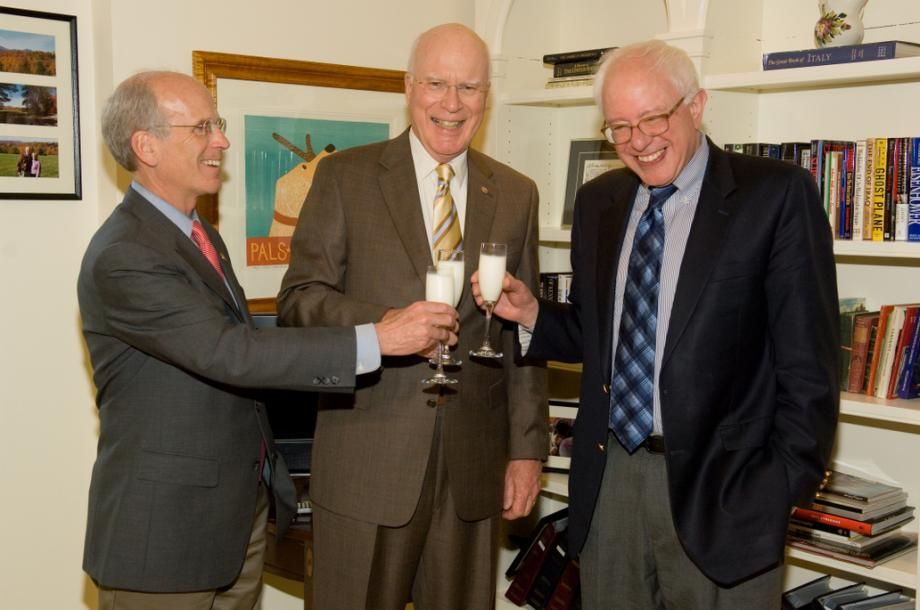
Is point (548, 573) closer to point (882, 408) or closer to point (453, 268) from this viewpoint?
point (882, 408)

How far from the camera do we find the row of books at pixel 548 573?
11.4 ft

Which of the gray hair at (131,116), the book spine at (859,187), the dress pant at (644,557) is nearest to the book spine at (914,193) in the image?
the book spine at (859,187)

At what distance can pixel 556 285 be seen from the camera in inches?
140

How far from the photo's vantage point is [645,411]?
7.13 ft

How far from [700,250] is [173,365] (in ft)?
3.86

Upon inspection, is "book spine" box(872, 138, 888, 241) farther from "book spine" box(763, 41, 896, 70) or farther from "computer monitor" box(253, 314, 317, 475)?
"computer monitor" box(253, 314, 317, 475)

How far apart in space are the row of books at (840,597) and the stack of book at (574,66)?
182 centimetres

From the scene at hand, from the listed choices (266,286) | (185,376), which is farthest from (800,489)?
(266,286)

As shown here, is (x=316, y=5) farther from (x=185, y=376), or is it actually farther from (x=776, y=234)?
(x=776, y=234)

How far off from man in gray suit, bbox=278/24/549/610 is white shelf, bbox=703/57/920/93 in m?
0.87

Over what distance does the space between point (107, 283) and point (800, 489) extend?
154 cm

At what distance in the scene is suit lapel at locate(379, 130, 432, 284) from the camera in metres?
2.43

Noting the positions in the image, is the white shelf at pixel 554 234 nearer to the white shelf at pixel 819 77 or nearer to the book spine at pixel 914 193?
the white shelf at pixel 819 77

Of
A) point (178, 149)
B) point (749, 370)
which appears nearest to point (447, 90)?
point (178, 149)
